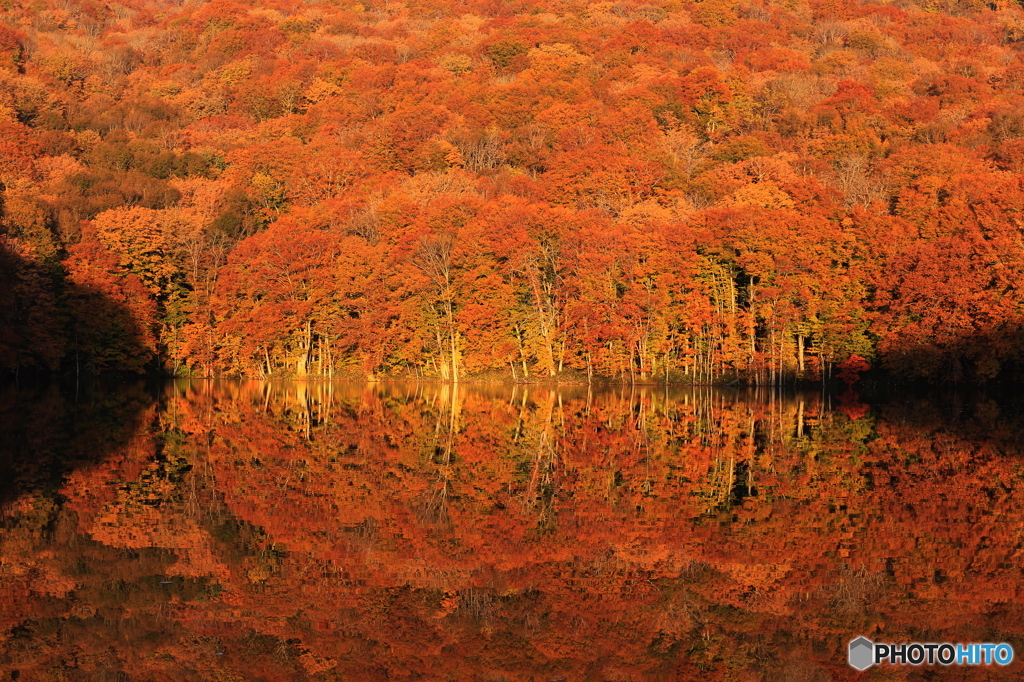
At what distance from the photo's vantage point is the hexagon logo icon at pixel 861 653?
10.3m

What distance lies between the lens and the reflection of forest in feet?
34.5

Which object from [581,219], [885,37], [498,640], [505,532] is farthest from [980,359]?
[885,37]

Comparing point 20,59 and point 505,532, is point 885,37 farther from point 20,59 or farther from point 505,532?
point 505,532

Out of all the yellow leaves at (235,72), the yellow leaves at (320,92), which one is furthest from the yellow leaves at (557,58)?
the yellow leaves at (235,72)

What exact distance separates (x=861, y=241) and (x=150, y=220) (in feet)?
158

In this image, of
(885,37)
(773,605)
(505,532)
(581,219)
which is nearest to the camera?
(773,605)

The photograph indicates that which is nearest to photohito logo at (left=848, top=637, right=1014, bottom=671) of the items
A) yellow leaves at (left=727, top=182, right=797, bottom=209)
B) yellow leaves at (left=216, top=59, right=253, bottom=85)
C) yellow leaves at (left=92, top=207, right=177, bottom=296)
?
yellow leaves at (left=727, top=182, right=797, bottom=209)

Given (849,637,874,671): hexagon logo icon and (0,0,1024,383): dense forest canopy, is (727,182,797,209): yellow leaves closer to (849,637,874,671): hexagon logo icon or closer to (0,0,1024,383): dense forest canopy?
(0,0,1024,383): dense forest canopy

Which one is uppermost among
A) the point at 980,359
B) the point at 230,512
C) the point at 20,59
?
the point at 20,59

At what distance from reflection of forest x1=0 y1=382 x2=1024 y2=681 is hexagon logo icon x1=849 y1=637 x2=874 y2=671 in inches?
→ 4.9

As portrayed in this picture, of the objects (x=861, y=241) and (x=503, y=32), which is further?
(x=503, y=32)

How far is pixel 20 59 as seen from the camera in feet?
360

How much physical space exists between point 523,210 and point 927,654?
189ft

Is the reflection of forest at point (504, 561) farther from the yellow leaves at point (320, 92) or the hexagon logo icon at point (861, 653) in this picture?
the yellow leaves at point (320, 92)
